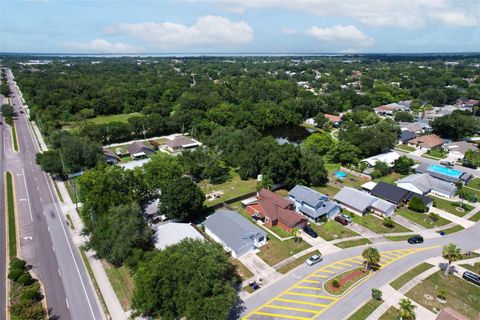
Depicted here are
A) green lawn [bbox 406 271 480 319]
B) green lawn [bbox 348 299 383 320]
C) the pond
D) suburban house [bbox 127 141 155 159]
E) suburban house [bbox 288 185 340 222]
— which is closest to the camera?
green lawn [bbox 348 299 383 320]

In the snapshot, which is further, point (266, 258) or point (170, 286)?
point (266, 258)

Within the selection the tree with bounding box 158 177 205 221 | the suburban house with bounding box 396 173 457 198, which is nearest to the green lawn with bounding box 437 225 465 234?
the suburban house with bounding box 396 173 457 198

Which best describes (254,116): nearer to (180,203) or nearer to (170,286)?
(180,203)

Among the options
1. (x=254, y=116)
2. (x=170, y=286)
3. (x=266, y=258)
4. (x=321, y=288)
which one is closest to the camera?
(x=170, y=286)

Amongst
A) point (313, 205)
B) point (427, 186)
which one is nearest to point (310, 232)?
point (313, 205)

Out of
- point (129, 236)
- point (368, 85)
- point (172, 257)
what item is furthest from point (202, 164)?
point (368, 85)

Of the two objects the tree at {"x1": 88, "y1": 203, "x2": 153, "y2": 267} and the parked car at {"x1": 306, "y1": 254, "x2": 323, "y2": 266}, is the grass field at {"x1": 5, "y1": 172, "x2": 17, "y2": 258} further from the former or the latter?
the parked car at {"x1": 306, "y1": 254, "x2": 323, "y2": 266}
